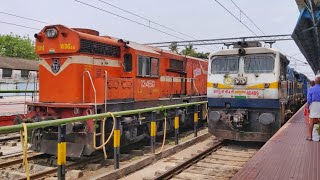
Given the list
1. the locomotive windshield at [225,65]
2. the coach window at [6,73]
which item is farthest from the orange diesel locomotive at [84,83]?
the coach window at [6,73]

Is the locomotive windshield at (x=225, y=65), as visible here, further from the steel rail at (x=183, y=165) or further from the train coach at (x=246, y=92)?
the steel rail at (x=183, y=165)

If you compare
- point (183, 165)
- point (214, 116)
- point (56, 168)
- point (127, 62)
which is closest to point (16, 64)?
point (127, 62)

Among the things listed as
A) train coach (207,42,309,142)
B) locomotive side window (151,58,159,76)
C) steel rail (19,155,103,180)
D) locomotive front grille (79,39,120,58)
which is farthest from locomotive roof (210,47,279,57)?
steel rail (19,155,103,180)

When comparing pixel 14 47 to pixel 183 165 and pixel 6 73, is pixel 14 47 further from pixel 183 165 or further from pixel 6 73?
pixel 183 165

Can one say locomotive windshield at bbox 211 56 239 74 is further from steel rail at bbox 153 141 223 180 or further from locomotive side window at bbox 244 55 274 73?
steel rail at bbox 153 141 223 180

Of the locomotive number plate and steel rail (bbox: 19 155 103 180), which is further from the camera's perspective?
the locomotive number plate

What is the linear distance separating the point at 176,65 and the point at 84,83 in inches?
210

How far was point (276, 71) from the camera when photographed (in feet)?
33.8

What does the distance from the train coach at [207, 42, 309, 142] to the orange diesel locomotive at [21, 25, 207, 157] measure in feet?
7.63

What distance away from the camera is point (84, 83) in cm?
941

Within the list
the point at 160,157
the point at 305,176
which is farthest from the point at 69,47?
the point at 305,176

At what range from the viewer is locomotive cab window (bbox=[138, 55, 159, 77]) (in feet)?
36.1

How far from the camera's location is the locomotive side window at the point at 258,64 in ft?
34.3

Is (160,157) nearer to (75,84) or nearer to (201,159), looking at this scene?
(201,159)
